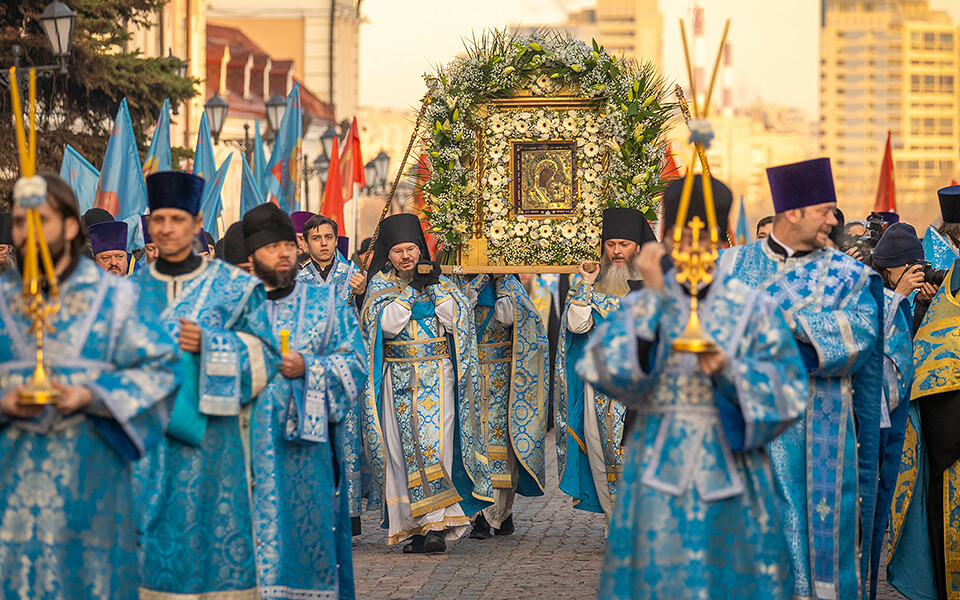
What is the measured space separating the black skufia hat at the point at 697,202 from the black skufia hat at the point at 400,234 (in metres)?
3.98

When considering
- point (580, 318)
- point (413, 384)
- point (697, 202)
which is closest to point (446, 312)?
point (413, 384)

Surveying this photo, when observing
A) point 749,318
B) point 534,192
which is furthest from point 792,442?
point 534,192

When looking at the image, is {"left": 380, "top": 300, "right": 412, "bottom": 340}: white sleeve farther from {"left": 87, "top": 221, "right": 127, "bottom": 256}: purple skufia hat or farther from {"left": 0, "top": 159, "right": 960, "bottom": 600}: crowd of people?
{"left": 87, "top": 221, "right": 127, "bottom": 256}: purple skufia hat

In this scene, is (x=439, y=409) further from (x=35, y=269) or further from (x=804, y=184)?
(x=35, y=269)

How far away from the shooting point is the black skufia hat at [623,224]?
30.2ft

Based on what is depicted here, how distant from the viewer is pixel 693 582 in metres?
4.79

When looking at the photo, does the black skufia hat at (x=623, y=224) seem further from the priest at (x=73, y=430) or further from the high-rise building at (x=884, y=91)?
the high-rise building at (x=884, y=91)

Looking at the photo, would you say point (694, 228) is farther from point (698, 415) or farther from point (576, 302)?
point (576, 302)

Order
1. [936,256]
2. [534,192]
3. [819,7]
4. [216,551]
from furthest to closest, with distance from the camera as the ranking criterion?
[819,7]
[534,192]
[936,256]
[216,551]

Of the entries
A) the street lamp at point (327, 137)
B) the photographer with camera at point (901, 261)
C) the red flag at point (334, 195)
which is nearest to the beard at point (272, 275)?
the photographer with camera at point (901, 261)

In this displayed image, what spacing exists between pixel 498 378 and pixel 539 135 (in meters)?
1.94

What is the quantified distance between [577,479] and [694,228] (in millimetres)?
5311

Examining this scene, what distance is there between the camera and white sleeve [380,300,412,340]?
9375 mm

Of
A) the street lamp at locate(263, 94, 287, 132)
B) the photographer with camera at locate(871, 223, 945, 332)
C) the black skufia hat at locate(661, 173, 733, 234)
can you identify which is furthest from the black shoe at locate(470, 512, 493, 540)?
the street lamp at locate(263, 94, 287, 132)
